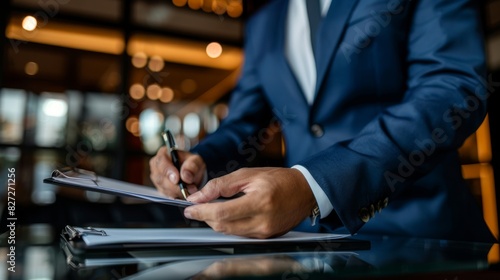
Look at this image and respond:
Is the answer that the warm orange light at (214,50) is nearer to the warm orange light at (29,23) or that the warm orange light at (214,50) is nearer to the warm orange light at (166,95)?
the warm orange light at (166,95)

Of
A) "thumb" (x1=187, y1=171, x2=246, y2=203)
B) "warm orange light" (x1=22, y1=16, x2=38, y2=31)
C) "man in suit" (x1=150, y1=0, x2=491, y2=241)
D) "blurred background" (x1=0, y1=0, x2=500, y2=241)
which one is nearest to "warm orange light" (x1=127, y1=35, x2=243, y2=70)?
"blurred background" (x1=0, y1=0, x2=500, y2=241)

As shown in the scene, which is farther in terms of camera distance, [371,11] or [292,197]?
[371,11]

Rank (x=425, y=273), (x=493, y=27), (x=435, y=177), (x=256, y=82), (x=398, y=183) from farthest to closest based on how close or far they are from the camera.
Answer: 1. (x=493, y=27)
2. (x=256, y=82)
3. (x=435, y=177)
4. (x=398, y=183)
5. (x=425, y=273)

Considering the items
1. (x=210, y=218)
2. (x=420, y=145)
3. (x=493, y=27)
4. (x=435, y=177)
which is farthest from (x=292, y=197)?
(x=493, y=27)

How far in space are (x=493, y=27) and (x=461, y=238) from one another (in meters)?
3.67

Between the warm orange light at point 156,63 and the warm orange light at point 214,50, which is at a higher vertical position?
the warm orange light at point 214,50

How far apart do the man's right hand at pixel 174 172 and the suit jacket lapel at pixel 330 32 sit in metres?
0.27

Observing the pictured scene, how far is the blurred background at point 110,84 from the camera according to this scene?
318 centimetres

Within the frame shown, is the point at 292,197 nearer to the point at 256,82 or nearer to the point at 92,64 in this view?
the point at 256,82

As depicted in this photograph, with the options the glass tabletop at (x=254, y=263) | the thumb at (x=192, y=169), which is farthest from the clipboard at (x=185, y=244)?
the thumb at (x=192, y=169)

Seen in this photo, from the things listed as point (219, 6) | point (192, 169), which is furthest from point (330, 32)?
point (219, 6)

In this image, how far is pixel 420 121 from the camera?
599 millimetres

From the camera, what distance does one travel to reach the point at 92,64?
Answer: 12.5 ft

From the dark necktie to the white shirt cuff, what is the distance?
39 cm
